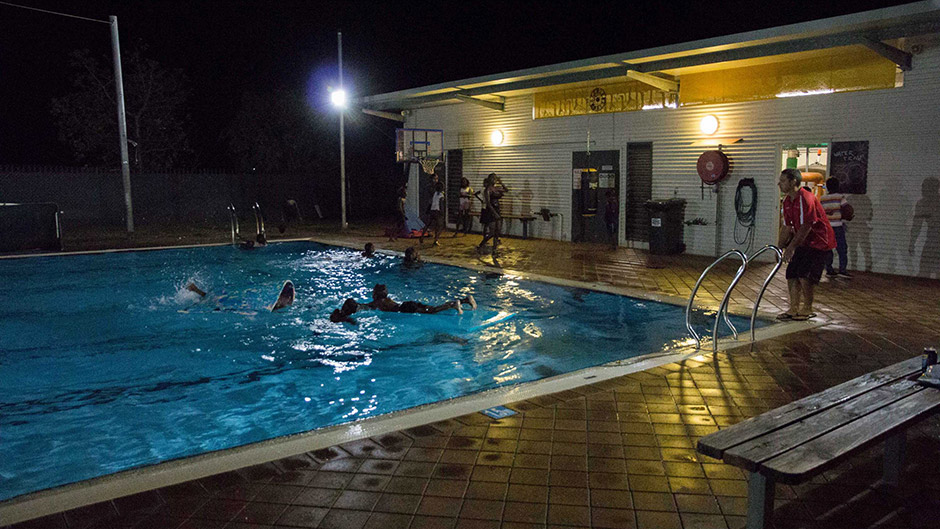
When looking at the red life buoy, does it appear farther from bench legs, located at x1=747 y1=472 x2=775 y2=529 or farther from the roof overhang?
bench legs, located at x1=747 y1=472 x2=775 y2=529

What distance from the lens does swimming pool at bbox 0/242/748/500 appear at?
5.82m

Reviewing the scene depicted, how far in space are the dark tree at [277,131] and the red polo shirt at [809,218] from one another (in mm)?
28782

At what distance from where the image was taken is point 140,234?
67.1ft

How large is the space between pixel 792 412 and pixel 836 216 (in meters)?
9.44

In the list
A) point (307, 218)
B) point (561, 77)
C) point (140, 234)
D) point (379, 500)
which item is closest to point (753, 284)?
point (561, 77)

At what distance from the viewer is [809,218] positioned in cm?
762

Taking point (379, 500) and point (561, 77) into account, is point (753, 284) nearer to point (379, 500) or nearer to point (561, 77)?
point (561, 77)

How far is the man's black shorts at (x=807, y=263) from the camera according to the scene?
791 cm

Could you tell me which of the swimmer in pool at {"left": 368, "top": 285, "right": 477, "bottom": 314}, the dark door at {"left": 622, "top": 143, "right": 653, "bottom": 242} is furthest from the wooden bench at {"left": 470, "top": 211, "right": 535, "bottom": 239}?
the swimmer in pool at {"left": 368, "top": 285, "right": 477, "bottom": 314}

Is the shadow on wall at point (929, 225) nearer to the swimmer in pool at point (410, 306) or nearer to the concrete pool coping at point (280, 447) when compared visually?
the concrete pool coping at point (280, 447)

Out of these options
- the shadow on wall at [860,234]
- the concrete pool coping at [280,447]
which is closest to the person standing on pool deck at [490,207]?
the shadow on wall at [860,234]

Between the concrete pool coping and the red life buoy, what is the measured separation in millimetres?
8524

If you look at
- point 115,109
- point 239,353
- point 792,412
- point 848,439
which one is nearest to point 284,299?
point 239,353

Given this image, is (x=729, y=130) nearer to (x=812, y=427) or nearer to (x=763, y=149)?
(x=763, y=149)
